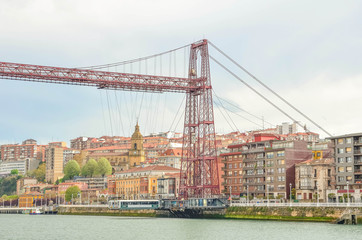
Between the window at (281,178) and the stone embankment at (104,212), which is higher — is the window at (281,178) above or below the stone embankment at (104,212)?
above

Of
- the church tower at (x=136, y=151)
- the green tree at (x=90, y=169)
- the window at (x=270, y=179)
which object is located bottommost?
the window at (x=270, y=179)

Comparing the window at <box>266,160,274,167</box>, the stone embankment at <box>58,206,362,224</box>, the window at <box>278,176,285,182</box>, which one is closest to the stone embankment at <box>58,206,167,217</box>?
the stone embankment at <box>58,206,362,224</box>

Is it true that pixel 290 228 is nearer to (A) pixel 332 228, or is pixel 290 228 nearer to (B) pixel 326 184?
(A) pixel 332 228

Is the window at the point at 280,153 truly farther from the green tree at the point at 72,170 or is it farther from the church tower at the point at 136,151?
the green tree at the point at 72,170

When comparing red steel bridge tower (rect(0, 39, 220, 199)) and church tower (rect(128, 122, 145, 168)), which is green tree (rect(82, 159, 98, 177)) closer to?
church tower (rect(128, 122, 145, 168))

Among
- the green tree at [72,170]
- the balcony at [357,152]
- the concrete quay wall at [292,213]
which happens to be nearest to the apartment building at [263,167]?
the concrete quay wall at [292,213]

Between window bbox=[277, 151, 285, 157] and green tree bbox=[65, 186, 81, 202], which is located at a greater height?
window bbox=[277, 151, 285, 157]

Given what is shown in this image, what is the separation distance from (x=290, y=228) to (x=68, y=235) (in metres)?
21.1

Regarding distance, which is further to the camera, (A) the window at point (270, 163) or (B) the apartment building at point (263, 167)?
(A) the window at point (270, 163)

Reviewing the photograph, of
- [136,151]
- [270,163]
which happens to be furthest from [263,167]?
[136,151]

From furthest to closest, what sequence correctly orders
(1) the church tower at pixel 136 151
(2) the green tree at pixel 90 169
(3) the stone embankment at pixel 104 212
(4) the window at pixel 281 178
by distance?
1. (1) the church tower at pixel 136 151
2. (2) the green tree at pixel 90 169
3. (3) the stone embankment at pixel 104 212
4. (4) the window at pixel 281 178

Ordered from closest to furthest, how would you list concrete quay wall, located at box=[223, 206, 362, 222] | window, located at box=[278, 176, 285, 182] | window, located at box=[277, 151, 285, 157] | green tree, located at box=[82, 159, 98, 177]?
concrete quay wall, located at box=[223, 206, 362, 222] < window, located at box=[278, 176, 285, 182] < window, located at box=[277, 151, 285, 157] < green tree, located at box=[82, 159, 98, 177]

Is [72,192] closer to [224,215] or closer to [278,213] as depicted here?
[224,215]

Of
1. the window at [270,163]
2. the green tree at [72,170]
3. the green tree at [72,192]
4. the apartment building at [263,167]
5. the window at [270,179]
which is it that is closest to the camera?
the apartment building at [263,167]
